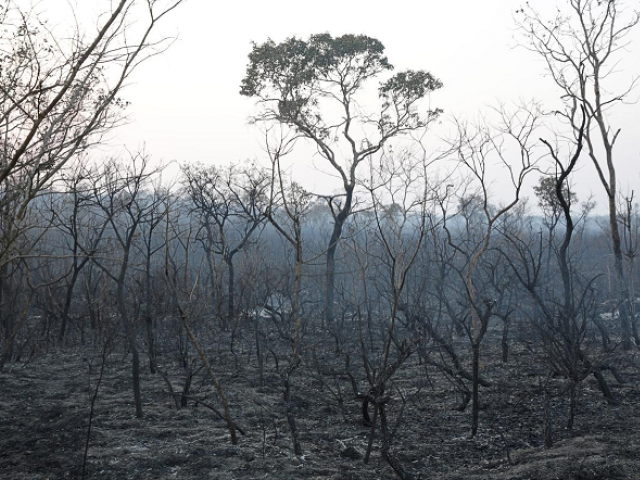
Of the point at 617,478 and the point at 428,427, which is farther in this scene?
the point at 428,427

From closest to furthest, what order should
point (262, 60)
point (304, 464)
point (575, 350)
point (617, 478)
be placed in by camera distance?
point (617, 478) → point (304, 464) → point (575, 350) → point (262, 60)

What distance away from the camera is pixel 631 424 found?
6.09m

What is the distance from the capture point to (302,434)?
6.41m

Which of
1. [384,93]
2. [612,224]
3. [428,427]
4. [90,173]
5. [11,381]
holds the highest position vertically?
[384,93]

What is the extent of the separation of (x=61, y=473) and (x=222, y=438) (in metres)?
1.68

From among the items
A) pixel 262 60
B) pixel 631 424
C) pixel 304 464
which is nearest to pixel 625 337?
pixel 631 424

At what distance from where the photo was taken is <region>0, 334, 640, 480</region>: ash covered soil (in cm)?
510

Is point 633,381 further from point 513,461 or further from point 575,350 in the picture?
point 513,461

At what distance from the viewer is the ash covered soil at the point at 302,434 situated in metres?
5.10

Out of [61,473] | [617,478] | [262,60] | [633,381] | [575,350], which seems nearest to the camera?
[617,478]

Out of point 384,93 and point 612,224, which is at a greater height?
point 384,93

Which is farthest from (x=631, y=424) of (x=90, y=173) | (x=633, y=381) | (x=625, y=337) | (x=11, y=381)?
(x=90, y=173)

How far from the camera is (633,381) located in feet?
27.6

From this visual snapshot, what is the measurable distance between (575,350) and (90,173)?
10.2 m
